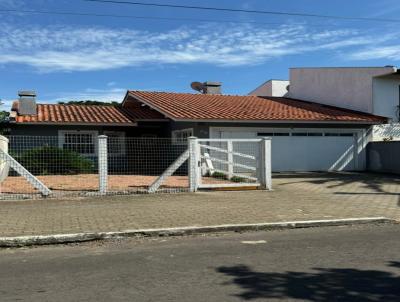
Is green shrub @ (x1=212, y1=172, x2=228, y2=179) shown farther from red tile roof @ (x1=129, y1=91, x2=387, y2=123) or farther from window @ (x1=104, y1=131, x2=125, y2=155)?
window @ (x1=104, y1=131, x2=125, y2=155)

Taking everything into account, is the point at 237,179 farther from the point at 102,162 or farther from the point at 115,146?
the point at 115,146

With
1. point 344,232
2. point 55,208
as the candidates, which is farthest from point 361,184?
point 55,208

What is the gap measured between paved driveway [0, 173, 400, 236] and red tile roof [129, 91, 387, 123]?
6.81 metres

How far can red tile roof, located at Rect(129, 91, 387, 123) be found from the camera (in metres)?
21.2

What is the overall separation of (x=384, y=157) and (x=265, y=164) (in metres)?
10.2

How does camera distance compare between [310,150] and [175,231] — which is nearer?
[175,231]

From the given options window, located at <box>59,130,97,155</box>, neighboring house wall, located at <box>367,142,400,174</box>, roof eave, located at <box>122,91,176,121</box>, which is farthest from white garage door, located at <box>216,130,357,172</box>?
window, located at <box>59,130,97,155</box>

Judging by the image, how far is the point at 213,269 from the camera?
621 cm

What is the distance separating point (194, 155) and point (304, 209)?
155 inches

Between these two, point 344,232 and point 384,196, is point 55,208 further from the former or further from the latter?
point 384,196

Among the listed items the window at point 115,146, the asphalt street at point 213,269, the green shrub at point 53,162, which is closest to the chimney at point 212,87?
the window at point 115,146

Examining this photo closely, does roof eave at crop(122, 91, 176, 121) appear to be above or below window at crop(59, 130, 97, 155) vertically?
above

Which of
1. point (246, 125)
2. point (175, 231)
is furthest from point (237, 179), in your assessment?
point (175, 231)

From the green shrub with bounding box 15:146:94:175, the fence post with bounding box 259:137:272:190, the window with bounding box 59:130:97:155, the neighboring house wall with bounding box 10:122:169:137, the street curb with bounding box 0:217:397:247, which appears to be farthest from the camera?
the window with bounding box 59:130:97:155
